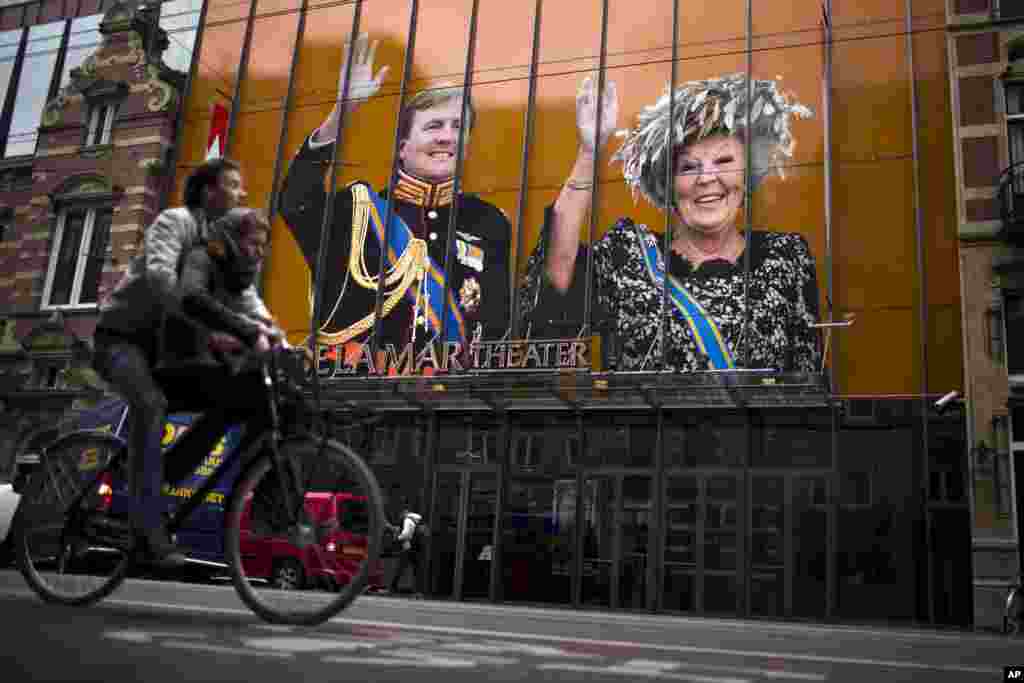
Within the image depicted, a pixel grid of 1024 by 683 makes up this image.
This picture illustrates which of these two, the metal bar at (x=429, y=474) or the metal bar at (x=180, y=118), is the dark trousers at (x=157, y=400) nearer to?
the metal bar at (x=429, y=474)

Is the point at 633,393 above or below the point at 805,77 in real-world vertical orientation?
below

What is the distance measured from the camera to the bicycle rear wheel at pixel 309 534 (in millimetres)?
3627

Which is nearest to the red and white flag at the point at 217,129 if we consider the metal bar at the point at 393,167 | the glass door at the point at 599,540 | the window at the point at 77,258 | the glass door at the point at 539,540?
the window at the point at 77,258

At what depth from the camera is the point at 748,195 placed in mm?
19281

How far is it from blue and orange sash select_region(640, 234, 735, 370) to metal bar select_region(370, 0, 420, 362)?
5187 millimetres

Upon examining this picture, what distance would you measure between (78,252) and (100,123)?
3.59 metres

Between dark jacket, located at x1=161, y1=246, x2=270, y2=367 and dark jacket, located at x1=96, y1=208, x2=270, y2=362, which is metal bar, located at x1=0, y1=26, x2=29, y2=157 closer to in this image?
dark jacket, located at x1=96, y1=208, x2=270, y2=362

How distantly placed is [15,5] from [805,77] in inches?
871

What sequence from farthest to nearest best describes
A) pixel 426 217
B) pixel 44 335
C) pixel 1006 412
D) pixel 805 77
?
pixel 44 335
pixel 426 217
pixel 805 77
pixel 1006 412

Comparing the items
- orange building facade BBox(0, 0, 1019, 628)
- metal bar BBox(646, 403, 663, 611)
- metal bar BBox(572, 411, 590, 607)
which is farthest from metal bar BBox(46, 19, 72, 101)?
metal bar BBox(646, 403, 663, 611)

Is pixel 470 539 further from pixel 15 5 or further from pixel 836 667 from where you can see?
pixel 15 5

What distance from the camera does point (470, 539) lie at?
64.9 ft

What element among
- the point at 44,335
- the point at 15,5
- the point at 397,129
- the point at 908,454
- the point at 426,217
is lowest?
the point at 908,454

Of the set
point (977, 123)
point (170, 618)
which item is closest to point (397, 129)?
point (977, 123)
